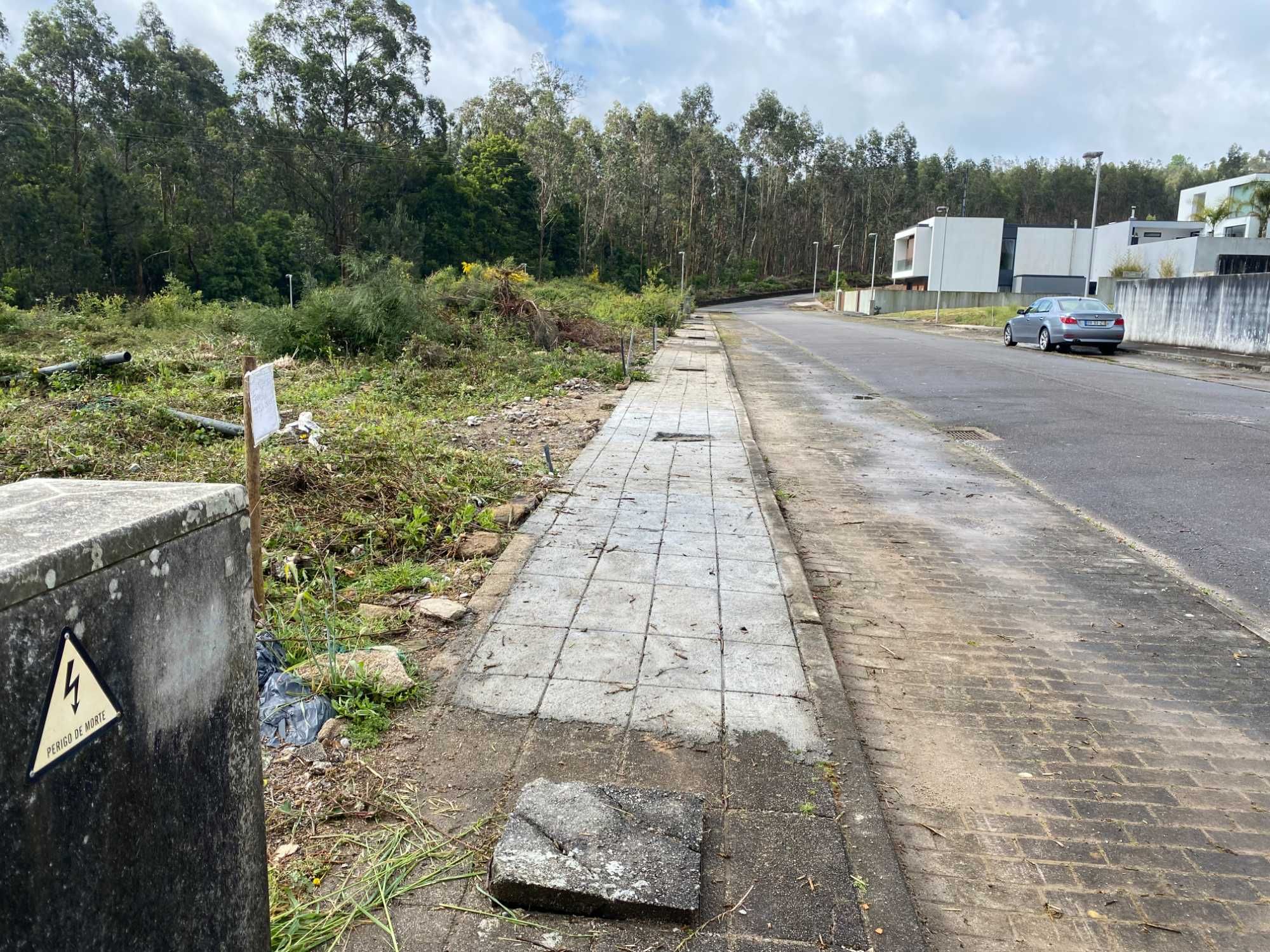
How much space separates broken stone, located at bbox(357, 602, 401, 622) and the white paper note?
1.11 meters

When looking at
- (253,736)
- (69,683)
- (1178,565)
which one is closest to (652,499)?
(1178,565)

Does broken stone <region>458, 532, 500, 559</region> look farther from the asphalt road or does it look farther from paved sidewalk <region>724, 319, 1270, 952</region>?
the asphalt road

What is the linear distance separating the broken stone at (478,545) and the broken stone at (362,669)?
188 centimetres

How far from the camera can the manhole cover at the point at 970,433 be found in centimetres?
1190

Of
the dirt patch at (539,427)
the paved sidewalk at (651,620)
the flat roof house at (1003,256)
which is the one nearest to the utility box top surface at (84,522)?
the paved sidewalk at (651,620)

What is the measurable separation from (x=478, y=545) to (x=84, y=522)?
4.72 meters

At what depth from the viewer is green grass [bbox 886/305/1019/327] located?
42781mm

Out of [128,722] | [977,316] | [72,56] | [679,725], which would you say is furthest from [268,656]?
[72,56]

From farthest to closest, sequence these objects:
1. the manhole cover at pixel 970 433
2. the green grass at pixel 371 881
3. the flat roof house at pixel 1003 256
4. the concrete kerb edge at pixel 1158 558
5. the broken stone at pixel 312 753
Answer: the flat roof house at pixel 1003 256 < the manhole cover at pixel 970 433 < the concrete kerb edge at pixel 1158 558 < the broken stone at pixel 312 753 < the green grass at pixel 371 881

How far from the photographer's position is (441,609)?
5098 mm

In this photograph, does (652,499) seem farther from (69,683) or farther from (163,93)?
(163,93)

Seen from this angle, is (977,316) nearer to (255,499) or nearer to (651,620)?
(651,620)

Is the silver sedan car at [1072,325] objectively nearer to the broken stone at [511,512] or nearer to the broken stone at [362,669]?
the broken stone at [511,512]

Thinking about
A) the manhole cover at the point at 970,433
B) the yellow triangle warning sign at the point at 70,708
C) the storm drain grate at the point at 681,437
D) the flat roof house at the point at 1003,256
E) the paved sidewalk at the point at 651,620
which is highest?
the flat roof house at the point at 1003,256
